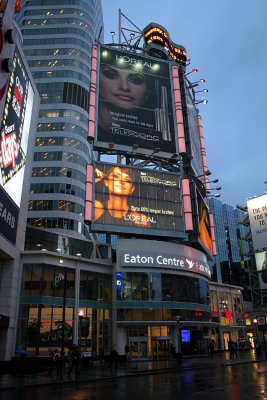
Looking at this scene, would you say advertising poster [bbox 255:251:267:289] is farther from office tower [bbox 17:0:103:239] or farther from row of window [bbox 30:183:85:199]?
row of window [bbox 30:183:85:199]

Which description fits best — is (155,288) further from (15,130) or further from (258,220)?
(258,220)

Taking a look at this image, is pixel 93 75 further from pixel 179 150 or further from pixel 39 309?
pixel 39 309

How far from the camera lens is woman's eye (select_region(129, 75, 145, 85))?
161 ft

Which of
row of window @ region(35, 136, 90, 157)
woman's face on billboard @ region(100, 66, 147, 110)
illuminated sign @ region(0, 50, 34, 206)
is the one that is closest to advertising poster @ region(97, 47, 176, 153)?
woman's face on billboard @ region(100, 66, 147, 110)

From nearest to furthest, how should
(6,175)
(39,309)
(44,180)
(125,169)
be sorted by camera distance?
(6,175), (39,309), (125,169), (44,180)

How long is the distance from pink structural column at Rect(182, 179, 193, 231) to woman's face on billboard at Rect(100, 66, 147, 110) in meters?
13.1

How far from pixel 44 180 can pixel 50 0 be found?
51.5 m

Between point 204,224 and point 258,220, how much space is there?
12472 mm

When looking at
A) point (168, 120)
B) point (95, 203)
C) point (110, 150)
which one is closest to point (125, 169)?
point (110, 150)

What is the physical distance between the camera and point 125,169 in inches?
1719

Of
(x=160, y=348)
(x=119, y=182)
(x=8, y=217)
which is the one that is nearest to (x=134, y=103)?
(x=119, y=182)

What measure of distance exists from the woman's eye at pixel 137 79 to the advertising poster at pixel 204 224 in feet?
59.5

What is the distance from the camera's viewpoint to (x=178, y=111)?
50.3 metres

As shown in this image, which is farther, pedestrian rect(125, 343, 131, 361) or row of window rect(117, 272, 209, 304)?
row of window rect(117, 272, 209, 304)
